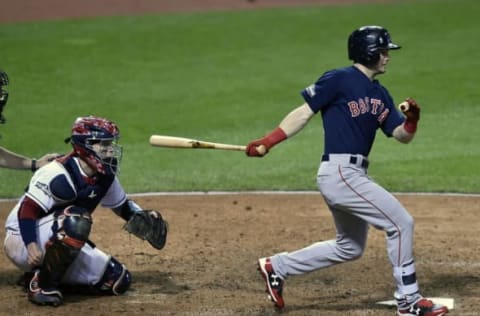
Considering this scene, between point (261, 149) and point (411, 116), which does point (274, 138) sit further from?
point (411, 116)

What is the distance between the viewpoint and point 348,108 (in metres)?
7.18

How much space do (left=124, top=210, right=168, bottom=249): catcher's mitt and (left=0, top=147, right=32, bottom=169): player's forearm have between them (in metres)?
0.97

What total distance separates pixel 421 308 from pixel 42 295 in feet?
8.54

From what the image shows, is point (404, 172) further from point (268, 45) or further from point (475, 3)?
point (475, 3)

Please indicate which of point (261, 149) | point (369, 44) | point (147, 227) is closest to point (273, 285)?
point (261, 149)

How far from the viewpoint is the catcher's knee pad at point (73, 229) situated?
7246 mm

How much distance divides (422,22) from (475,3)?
218 cm

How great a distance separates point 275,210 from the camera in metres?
10.5

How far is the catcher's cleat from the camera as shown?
7293 mm

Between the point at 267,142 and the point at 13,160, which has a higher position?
the point at 267,142

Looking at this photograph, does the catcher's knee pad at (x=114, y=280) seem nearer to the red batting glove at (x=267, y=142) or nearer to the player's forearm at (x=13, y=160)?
the player's forearm at (x=13, y=160)

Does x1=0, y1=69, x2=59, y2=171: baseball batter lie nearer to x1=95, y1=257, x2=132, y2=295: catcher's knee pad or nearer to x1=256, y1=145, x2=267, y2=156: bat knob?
x1=95, y1=257, x2=132, y2=295: catcher's knee pad

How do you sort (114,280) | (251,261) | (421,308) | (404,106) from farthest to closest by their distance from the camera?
(251,261) → (114,280) → (404,106) → (421,308)

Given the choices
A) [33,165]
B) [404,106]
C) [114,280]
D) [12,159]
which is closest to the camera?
[404,106]
